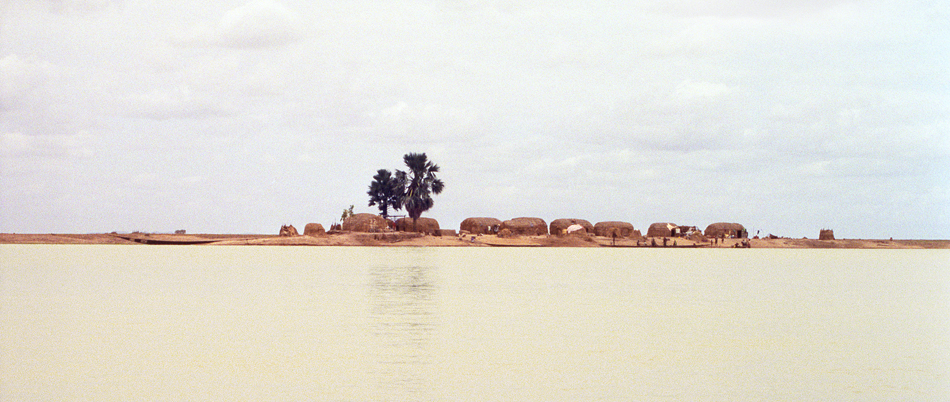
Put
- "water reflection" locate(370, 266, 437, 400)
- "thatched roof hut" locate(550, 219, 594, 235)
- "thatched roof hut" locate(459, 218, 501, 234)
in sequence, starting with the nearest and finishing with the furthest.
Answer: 1. "water reflection" locate(370, 266, 437, 400)
2. "thatched roof hut" locate(459, 218, 501, 234)
3. "thatched roof hut" locate(550, 219, 594, 235)

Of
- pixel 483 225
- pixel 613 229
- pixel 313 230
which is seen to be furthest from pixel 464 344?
pixel 613 229

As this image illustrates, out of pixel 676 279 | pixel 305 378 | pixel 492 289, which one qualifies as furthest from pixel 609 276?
pixel 305 378

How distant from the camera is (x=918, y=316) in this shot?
1040 inches

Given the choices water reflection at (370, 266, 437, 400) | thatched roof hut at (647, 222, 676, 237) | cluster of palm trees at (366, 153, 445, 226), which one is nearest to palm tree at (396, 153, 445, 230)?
cluster of palm trees at (366, 153, 445, 226)

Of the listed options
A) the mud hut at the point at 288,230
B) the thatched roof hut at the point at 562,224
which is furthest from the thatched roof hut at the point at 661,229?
the mud hut at the point at 288,230

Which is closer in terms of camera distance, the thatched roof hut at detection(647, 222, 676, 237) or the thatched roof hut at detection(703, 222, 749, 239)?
the thatched roof hut at detection(647, 222, 676, 237)

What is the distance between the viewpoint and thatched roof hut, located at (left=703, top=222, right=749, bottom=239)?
116562 mm

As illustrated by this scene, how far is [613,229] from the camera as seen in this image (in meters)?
112

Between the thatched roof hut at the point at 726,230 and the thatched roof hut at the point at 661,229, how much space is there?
6246mm

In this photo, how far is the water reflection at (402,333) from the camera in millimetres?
14109

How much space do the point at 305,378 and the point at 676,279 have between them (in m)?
32.6

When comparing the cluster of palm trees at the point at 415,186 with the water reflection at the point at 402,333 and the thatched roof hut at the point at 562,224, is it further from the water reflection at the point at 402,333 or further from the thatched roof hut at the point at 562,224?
the water reflection at the point at 402,333

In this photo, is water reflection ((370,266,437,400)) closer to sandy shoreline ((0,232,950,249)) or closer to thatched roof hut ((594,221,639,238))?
sandy shoreline ((0,232,950,249))

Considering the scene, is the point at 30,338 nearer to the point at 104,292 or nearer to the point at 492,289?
the point at 104,292
